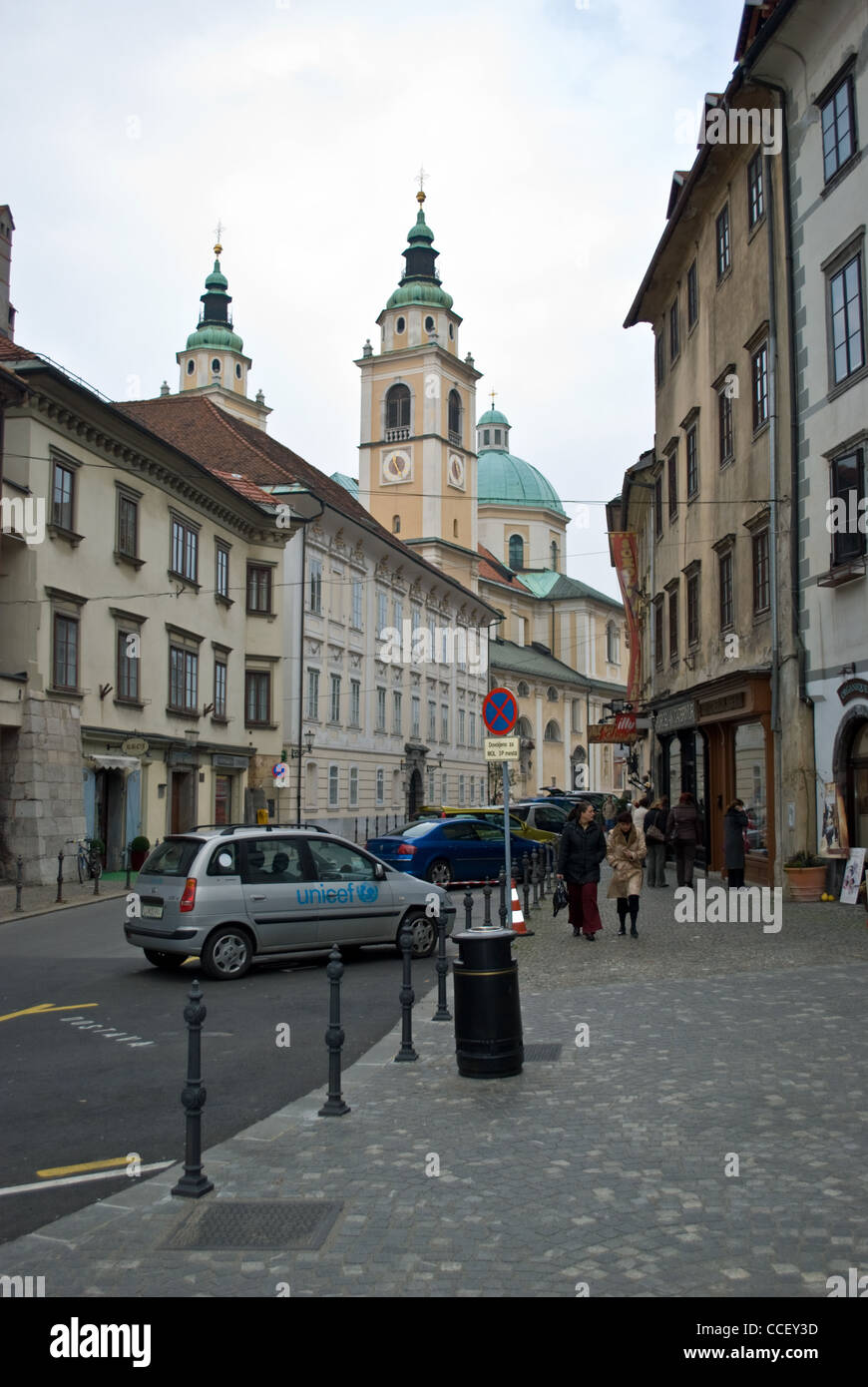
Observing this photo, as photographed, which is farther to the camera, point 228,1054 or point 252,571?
point 252,571

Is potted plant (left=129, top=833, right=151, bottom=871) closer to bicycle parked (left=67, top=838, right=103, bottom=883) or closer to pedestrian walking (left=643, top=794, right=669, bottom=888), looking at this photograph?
bicycle parked (left=67, top=838, right=103, bottom=883)

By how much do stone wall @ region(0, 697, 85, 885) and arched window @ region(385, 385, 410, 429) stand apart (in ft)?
184

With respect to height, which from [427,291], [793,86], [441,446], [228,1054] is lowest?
[228,1054]

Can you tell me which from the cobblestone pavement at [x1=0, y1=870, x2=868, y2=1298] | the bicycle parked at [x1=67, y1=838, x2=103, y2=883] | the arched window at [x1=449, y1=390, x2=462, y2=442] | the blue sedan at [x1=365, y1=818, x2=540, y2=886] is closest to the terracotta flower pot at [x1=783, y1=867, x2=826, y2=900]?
the blue sedan at [x1=365, y1=818, x2=540, y2=886]

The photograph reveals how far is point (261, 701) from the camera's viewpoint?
138ft

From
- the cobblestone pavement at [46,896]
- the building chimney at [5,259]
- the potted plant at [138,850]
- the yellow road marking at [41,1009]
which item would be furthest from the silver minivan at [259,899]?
the building chimney at [5,259]

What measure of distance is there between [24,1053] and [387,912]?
5.61 metres

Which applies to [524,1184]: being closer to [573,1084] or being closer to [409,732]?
[573,1084]

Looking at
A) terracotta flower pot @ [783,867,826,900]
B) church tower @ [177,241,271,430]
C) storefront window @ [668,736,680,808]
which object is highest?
church tower @ [177,241,271,430]

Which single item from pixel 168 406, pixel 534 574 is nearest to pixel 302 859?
pixel 168 406

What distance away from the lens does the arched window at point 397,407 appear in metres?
79.6

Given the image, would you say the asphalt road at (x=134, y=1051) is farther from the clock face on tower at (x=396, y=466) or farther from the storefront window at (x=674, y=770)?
the clock face on tower at (x=396, y=466)

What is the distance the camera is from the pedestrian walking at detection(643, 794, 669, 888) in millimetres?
21953

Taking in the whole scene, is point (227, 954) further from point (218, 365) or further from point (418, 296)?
point (218, 365)
